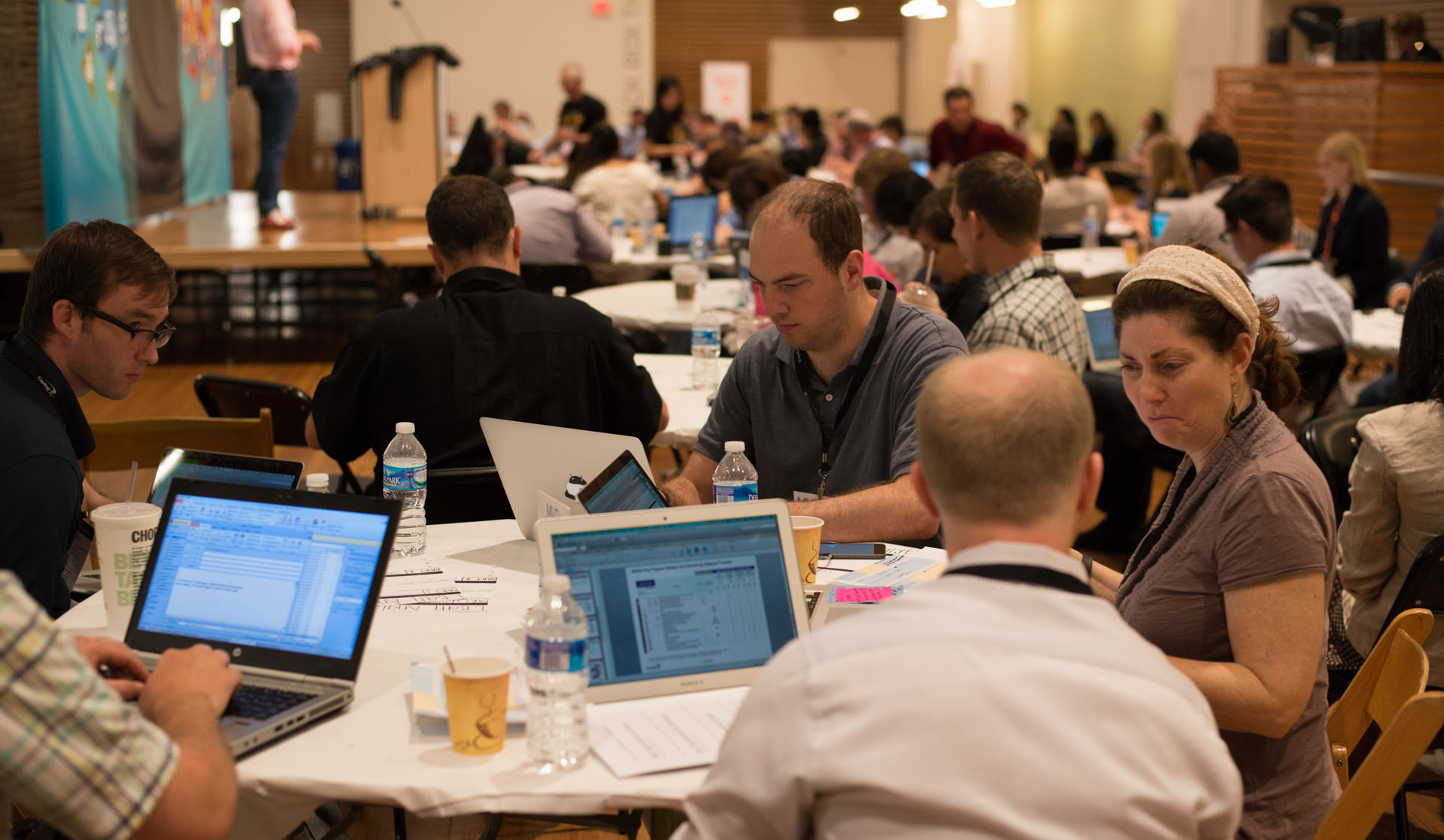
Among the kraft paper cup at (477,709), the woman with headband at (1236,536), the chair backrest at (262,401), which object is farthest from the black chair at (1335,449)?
the chair backrest at (262,401)

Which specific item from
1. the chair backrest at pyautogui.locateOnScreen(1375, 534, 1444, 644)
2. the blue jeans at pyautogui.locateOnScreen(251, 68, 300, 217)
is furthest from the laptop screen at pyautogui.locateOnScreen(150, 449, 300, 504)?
the blue jeans at pyautogui.locateOnScreen(251, 68, 300, 217)

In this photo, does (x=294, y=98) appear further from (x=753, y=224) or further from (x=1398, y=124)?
(x=1398, y=124)

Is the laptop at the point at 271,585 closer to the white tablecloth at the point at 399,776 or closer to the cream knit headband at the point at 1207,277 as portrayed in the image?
the white tablecloth at the point at 399,776

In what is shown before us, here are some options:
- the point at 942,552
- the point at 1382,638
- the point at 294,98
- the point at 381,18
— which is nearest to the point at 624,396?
the point at 942,552

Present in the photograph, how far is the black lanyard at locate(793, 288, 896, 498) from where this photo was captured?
2.81 metres

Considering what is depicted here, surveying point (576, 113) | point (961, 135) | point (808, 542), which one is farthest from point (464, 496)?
point (576, 113)

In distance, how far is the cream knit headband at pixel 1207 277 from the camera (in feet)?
6.60

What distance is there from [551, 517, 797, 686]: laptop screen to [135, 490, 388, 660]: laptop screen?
0.31 metres

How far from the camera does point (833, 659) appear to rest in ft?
3.86

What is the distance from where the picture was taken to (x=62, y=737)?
1.30 metres

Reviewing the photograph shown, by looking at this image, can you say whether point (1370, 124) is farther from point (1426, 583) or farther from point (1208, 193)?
point (1426, 583)

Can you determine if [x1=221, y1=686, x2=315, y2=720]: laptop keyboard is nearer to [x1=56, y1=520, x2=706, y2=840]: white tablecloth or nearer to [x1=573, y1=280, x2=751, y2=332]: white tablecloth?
[x1=56, y1=520, x2=706, y2=840]: white tablecloth

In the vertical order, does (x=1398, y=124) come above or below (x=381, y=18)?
below

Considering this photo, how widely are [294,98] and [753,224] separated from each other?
636cm
